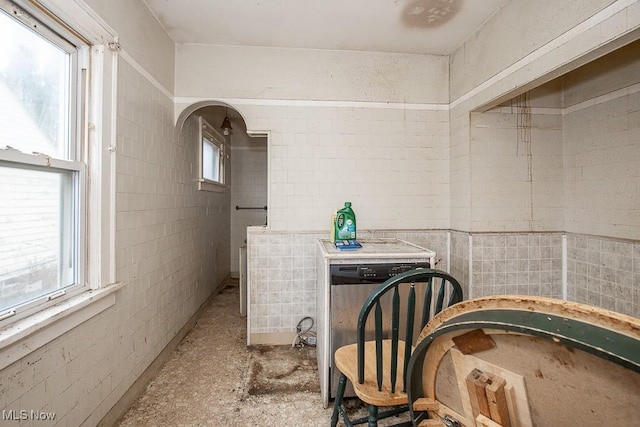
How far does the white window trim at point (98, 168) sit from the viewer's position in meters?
1.45

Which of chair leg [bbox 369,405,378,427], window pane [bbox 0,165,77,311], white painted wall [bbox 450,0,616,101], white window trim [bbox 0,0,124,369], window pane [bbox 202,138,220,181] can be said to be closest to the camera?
window pane [bbox 0,165,77,311]

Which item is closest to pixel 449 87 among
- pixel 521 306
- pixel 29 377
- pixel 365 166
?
pixel 365 166

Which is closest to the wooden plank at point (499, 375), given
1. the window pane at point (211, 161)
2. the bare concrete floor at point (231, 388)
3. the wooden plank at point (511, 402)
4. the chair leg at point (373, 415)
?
the wooden plank at point (511, 402)

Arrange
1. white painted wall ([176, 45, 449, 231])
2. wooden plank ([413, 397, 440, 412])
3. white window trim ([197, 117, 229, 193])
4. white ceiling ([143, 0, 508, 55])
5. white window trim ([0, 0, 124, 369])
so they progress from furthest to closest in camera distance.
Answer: white window trim ([197, 117, 229, 193])
white painted wall ([176, 45, 449, 231])
white ceiling ([143, 0, 508, 55])
white window trim ([0, 0, 124, 369])
wooden plank ([413, 397, 440, 412])

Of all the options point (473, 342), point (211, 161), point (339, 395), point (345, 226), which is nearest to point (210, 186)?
point (211, 161)

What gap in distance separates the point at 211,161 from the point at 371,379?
355 centimetres

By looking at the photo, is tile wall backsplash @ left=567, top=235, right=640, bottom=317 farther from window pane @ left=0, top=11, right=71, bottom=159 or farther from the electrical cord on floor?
window pane @ left=0, top=11, right=71, bottom=159

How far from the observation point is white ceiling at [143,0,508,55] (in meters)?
2.15

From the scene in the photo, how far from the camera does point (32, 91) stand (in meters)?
1.31

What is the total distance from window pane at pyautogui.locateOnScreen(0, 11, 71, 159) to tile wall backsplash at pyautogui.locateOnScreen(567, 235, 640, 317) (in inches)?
152

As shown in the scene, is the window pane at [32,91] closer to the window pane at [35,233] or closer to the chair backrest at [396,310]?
the window pane at [35,233]

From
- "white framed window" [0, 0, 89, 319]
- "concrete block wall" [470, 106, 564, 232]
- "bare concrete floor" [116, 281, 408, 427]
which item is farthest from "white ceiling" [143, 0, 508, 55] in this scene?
"bare concrete floor" [116, 281, 408, 427]

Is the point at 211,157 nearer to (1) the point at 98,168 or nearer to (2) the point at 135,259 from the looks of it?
(2) the point at 135,259

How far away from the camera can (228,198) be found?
16.3 feet
